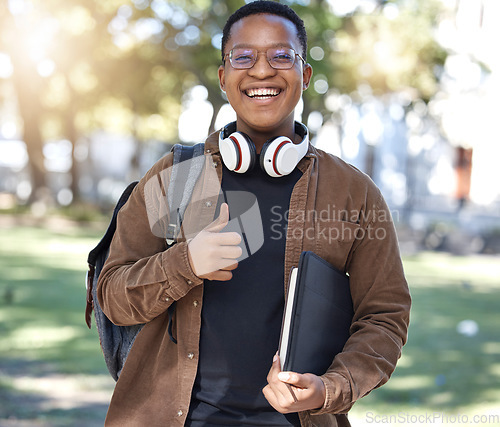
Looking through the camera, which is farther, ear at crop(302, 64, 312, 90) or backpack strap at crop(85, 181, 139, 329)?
ear at crop(302, 64, 312, 90)

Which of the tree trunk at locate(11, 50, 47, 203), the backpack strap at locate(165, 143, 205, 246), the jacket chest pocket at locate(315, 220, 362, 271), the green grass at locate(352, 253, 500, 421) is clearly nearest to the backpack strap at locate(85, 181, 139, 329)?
the backpack strap at locate(165, 143, 205, 246)

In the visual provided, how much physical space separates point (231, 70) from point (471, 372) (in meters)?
6.12

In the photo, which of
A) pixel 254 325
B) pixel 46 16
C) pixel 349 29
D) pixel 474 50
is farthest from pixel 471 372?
pixel 474 50

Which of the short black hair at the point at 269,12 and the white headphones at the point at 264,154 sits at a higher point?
the short black hair at the point at 269,12

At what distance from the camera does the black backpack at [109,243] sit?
2.04 m

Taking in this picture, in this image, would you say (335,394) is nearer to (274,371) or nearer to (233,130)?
(274,371)

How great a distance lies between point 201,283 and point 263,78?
2.50 ft

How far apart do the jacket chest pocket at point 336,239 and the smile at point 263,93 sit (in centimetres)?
50

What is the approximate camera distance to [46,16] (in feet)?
70.3

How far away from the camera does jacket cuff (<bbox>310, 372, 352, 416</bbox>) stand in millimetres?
1751

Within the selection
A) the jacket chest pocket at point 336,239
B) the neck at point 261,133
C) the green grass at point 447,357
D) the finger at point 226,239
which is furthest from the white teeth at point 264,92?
the green grass at point 447,357

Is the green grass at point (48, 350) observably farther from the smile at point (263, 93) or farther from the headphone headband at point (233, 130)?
A: the smile at point (263, 93)

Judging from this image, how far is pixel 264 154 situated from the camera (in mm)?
2078

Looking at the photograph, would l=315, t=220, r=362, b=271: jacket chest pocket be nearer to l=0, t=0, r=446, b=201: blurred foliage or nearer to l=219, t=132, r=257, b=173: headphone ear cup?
l=219, t=132, r=257, b=173: headphone ear cup
